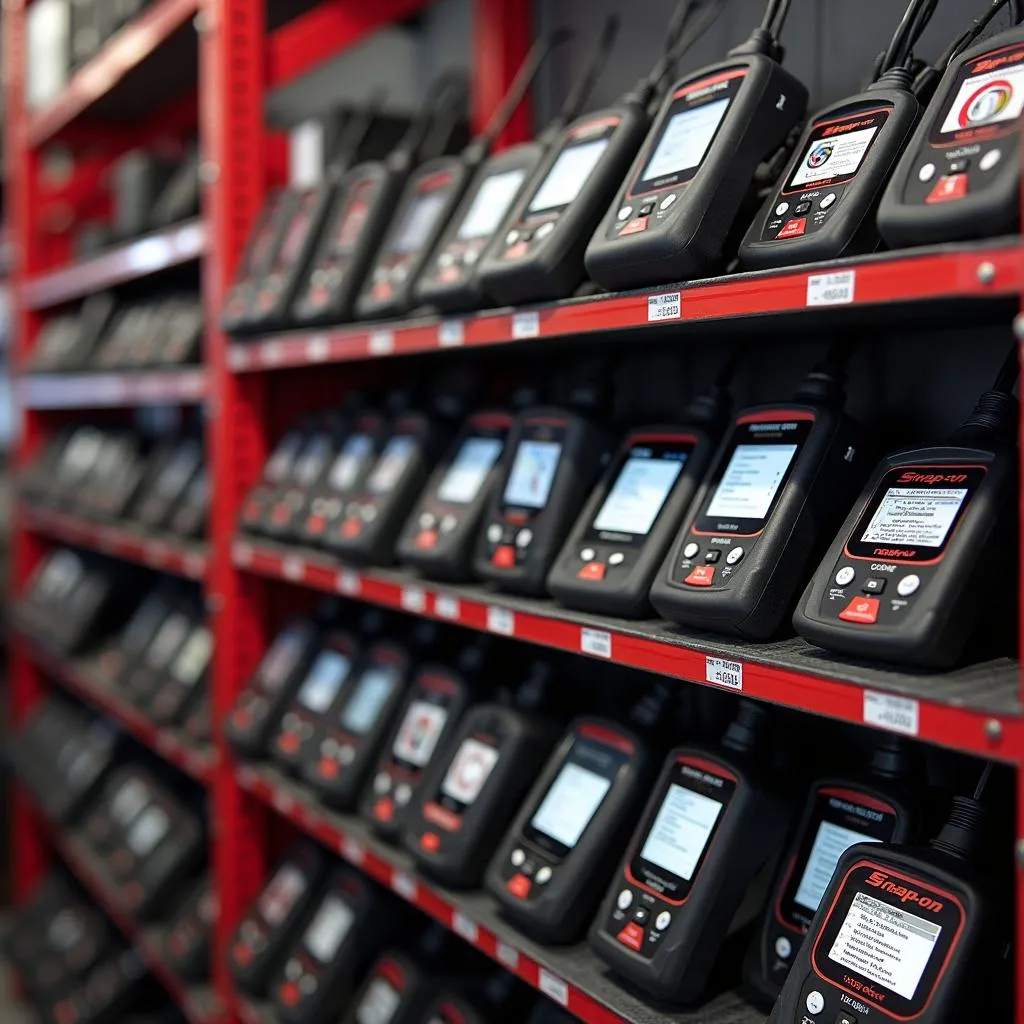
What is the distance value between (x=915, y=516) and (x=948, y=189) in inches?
13.1

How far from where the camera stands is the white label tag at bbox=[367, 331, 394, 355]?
1927mm

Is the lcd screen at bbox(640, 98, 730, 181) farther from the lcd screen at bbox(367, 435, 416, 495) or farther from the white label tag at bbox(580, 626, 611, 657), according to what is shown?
the lcd screen at bbox(367, 435, 416, 495)

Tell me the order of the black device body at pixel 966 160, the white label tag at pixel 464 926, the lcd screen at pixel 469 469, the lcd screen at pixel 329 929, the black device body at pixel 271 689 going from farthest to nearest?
the black device body at pixel 271 689 → the lcd screen at pixel 329 929 → the lcd screen at pixel 469 469 → the white label tag at pixel 464 926 → the black device body at pixel 966 160

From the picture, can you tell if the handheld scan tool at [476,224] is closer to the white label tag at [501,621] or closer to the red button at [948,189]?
the white label tag at [501,621]

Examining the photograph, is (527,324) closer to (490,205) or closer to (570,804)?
(490,205)

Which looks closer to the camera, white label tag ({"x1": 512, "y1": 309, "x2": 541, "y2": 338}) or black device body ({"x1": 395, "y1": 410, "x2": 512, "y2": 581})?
white label tag ({"x1": 512, "y1": 309, "x2": 541, "y2": 338})

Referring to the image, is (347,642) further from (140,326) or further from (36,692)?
(36,692)

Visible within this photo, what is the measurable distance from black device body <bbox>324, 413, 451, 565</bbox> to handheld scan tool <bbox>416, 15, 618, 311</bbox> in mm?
341

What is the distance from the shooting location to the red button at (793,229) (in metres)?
1.29

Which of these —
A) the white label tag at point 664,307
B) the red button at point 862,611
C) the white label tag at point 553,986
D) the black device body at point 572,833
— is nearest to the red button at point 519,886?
the black device body at point 572,833

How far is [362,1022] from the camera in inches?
81.6

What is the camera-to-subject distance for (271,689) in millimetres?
2531

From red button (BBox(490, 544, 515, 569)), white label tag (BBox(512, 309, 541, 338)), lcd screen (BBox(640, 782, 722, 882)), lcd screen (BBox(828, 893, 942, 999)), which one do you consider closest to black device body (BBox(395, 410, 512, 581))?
red button (BBox(490, 544, 515, 569))

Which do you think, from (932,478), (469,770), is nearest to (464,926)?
(469,770)
